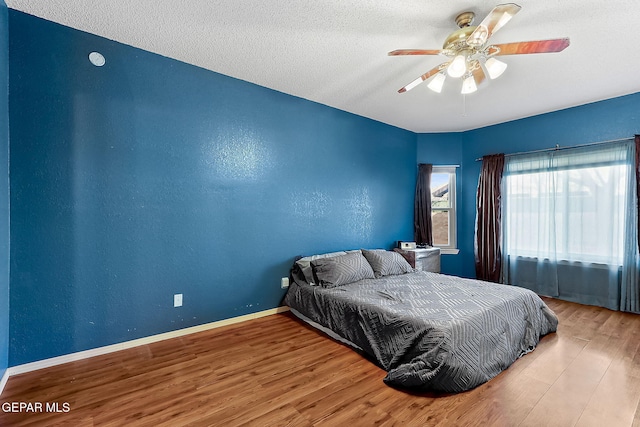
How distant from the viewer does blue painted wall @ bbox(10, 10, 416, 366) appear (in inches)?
81.3

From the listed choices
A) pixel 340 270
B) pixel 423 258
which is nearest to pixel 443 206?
pixel 423 258

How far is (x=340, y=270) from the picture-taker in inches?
120

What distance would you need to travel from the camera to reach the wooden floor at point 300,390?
157 cm

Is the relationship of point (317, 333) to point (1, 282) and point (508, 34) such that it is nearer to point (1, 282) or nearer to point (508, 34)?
point (1, 282)

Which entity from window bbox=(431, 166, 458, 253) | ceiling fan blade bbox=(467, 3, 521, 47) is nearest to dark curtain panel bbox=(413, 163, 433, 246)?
window bbox=(431, 166, 458, 253)

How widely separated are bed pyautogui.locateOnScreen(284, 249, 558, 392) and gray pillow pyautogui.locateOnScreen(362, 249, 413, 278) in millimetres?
33

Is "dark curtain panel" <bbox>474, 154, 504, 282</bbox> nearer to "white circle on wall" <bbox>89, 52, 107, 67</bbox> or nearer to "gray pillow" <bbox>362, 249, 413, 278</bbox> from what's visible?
"gray pillow" <bbox>362, 249, 413, 278</bbox>

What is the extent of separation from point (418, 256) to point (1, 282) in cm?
427

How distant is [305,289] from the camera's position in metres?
3.03

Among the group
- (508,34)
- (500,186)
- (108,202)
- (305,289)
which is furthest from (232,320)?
(500,186)

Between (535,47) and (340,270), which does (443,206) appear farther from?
(535,47)

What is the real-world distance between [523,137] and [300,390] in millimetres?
4510

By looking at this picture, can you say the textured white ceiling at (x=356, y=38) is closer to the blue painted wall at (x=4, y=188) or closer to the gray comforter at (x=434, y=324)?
the blue painted wall at (x=4, y=188)

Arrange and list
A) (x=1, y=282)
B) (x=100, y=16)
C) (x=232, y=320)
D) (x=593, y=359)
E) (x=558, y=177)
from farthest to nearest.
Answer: (x=558, y=177) → (x=232, y=320) → (x=593, y=359) → (x=100, y=16) → (x=1, y=282)
